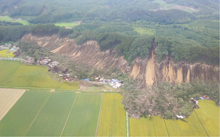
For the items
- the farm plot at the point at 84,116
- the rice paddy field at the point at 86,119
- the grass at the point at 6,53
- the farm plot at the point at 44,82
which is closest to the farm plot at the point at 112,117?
the rice paddy field at the point at 86,119

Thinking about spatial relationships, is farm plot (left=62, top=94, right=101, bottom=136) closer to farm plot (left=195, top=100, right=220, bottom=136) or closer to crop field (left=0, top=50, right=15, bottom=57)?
farm plot (left=195, top=100, right=220, bottom=136)

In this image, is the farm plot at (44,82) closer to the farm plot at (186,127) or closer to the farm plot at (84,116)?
the farm plot at (84,116)

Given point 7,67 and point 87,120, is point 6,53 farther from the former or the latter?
point 87,120

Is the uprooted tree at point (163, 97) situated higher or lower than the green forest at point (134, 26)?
lower

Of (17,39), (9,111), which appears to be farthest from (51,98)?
(17,39)

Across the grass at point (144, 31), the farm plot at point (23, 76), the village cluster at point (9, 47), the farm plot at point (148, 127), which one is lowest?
the farm plot at point (148, 127)

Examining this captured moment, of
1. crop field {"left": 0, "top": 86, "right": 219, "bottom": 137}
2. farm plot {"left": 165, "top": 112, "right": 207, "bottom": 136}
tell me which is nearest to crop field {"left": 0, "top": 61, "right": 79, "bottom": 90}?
crop field {"left": 0, "top": 86, "right": 219, "bottom": 137}
